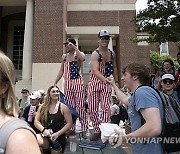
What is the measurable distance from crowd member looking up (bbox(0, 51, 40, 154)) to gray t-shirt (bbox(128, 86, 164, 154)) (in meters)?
1.40

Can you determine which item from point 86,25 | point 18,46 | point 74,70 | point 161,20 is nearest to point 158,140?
point 74,70

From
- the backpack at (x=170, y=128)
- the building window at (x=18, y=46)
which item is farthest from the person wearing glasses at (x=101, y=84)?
the building window at (x=18, y=46)

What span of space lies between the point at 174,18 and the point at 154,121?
5.79 m

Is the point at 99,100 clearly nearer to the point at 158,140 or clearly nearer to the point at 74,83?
the point at 74,83

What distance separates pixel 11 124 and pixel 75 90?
3924mm

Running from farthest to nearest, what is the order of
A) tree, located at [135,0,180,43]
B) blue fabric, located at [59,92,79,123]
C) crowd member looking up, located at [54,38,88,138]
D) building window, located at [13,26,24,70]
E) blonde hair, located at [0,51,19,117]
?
building window, located at [13,26,24,70], tree, located at [135,0,180,43], crowd member looking up, located at [54,38,88,138], blue fabric, located at [59,92,79,123], blonde hair, located at [0,51,19,117]

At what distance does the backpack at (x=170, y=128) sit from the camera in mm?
2518

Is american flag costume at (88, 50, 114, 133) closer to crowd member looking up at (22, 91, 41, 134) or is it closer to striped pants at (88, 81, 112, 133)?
striped pants at (88, 81, 112, 133)

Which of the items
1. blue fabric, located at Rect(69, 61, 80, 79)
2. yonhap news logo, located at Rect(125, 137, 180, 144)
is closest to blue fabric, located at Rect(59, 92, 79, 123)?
blue fabric, located at Rect(69, 61, 80, 79)

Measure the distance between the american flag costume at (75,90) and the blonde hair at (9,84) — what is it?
372cm

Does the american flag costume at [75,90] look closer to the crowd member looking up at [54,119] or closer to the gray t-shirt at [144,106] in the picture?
the crowd member looking up at [54,119]

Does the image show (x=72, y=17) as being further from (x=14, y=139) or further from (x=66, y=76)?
(x=14, y=139)

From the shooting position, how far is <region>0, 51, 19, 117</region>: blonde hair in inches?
51.4

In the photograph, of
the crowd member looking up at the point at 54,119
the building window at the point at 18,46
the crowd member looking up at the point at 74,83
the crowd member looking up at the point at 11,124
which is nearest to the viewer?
the crowd member looking up at the point at 11,124
